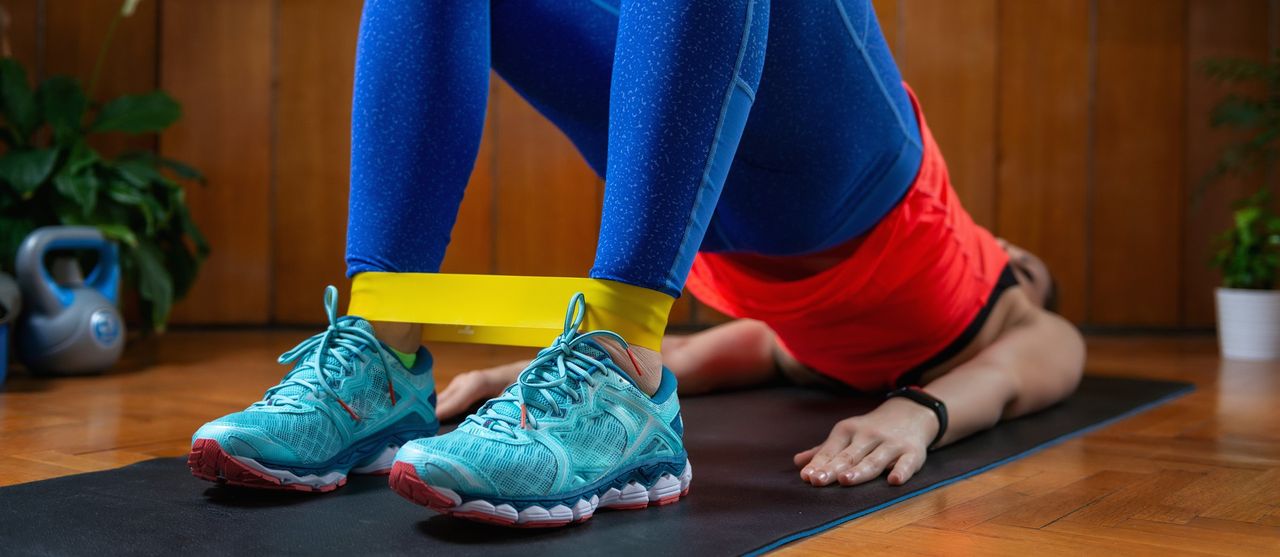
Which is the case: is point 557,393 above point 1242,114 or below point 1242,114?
below

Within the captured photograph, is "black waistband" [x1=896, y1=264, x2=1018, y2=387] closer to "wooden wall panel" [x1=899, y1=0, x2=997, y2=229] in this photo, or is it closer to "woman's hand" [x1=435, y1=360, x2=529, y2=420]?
"woman's hand" [x1=435, y1=360, x2=529, y2=420]

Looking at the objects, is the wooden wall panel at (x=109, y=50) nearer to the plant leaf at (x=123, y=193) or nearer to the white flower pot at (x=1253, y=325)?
the plant leaf at (x=123, y=193)

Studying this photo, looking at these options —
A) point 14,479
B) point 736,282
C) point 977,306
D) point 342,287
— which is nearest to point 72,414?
point 14,479

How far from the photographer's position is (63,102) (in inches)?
94.7

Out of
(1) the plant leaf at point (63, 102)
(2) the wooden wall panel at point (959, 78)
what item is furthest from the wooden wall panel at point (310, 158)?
(2) the wooden wall panel at point (959, 78)

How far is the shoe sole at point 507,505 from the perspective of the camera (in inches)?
26.8

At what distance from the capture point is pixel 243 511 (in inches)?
30.5

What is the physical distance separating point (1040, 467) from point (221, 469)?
30.6 inches

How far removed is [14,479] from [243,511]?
1.00 ft

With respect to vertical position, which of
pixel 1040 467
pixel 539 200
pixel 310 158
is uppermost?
pixel 310 158

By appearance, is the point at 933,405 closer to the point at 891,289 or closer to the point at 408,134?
the point at 891,289

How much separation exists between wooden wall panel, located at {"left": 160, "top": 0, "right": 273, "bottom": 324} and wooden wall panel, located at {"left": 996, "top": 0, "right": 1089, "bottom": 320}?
2.28 metres

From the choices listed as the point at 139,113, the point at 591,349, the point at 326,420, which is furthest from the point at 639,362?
the point at 139,113

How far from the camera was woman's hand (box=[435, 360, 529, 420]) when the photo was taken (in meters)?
1.22
